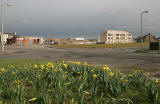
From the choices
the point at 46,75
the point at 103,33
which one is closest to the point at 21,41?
the point at 46,75

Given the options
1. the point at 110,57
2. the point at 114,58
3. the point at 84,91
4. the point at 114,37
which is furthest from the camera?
the point at 114,37

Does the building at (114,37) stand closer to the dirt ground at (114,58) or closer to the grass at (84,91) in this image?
the dirt ground at (114,58)

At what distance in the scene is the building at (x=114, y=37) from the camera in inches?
4756

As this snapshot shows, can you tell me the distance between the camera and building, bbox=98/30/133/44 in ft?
396

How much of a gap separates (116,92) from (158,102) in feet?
2.63

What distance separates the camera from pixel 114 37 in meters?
126

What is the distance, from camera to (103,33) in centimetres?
12494

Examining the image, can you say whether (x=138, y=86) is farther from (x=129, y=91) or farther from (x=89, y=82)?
(x=89, y=82)

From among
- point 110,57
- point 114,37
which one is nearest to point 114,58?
point 110,57

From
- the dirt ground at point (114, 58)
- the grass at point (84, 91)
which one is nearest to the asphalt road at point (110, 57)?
the dirt ground at point (114, 58)

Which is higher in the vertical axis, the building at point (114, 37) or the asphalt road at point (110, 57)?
the building at point (114, 37)

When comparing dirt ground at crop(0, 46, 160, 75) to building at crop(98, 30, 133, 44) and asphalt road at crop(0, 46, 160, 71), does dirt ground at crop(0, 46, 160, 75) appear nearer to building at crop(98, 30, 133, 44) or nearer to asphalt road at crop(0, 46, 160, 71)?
asphalt road at crop(0, 46, 160, 71)

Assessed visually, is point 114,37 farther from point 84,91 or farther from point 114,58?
point 84,91

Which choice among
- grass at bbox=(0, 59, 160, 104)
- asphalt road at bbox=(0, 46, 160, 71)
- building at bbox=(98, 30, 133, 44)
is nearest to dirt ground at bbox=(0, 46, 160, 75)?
asphalt road at bbox=(0, 46, 160, 71)
